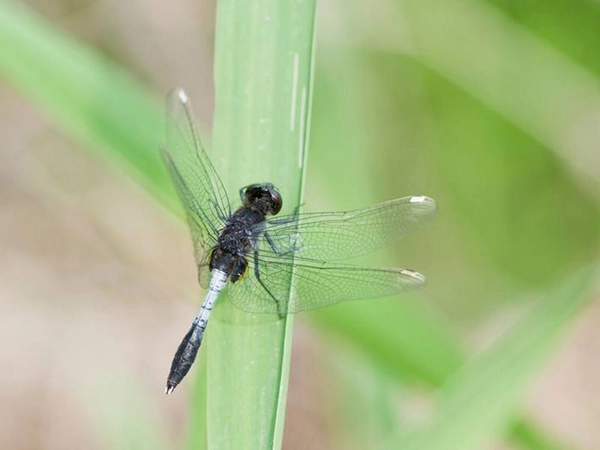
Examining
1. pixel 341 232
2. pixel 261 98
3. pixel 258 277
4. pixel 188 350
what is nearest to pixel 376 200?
pixel 341 232

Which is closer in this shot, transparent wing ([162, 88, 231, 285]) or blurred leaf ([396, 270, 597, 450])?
blurred leaf ([396, 270, 597, 450])

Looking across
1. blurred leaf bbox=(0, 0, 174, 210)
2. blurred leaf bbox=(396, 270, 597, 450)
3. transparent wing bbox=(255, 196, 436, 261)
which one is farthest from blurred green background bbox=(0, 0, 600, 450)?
blurred leaf bbox=(396, 270, 597, 450)

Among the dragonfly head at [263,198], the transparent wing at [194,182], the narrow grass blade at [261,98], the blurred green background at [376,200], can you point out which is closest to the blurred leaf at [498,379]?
the narrow grass blade at [261,98]

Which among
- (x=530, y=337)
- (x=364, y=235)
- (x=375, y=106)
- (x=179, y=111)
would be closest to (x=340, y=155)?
(x=364, y=235)

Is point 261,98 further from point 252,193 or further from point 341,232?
point 341,232

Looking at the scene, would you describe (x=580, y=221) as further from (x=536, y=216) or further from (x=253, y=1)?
(x=253, y=1)

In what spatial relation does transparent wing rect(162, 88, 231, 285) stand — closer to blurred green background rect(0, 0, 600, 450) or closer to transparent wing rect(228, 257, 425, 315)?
transparent wing rect(228, 257, 425, 315)
